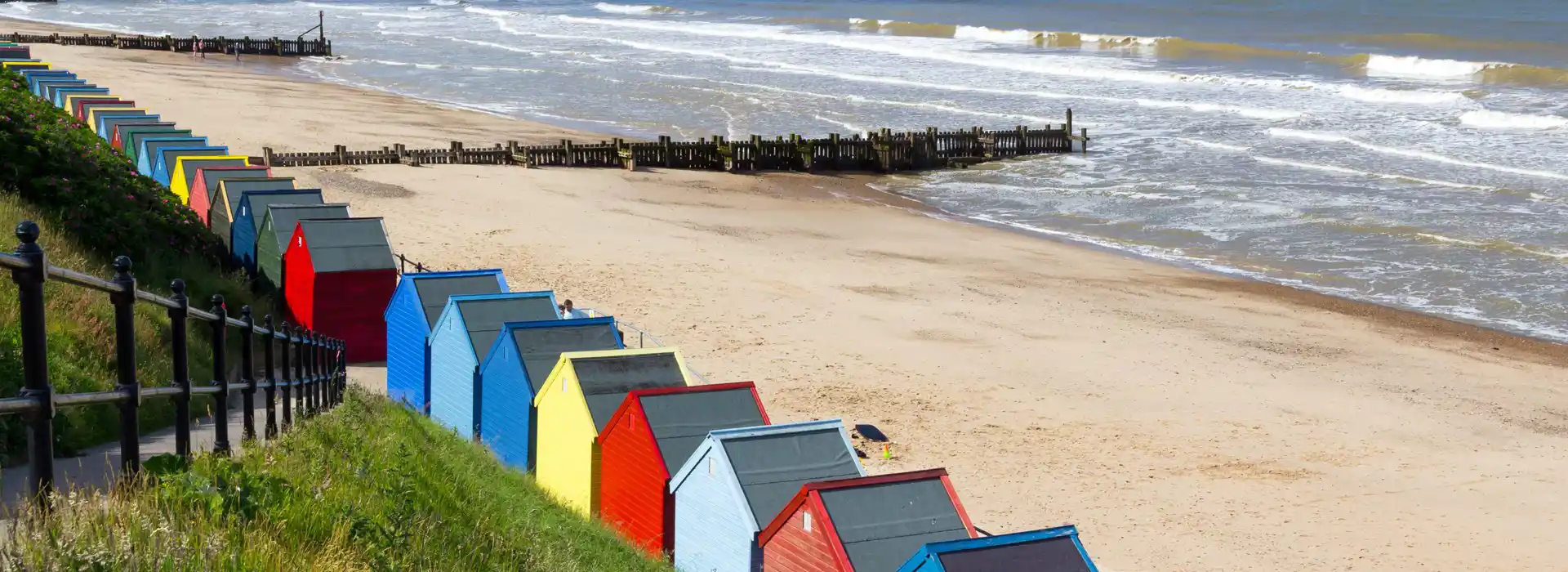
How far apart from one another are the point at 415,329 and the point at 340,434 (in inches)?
271

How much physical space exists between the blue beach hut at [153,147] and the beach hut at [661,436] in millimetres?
14072

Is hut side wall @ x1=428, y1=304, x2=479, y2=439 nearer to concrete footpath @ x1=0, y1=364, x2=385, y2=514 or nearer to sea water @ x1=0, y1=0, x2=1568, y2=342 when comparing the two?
concrete footpath @ x1=0, y1=364, x2=385, y2=514

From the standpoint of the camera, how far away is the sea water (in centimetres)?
2905

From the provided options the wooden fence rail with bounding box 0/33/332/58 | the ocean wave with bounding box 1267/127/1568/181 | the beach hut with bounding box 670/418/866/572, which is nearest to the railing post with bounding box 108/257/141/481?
the beach hut with bounding box 670/418/866/572

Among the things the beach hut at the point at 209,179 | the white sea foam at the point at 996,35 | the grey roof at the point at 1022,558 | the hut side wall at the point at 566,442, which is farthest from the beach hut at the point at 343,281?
the white sea foam at the point at 996,35

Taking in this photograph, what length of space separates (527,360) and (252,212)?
23.8 feet

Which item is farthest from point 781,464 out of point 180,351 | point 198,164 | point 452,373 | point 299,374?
point 198,164

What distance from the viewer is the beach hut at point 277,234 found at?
16.7 m

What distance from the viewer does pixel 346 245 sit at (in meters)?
16.5

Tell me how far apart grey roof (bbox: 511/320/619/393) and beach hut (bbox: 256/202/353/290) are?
5750mm

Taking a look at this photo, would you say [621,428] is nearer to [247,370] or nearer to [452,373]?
[452,373]

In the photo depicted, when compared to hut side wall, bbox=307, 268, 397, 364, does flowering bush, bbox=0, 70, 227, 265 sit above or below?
above

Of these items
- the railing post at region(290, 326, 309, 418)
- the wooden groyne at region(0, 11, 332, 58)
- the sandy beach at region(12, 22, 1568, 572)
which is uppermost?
the wooden groyne at region(0, 11, 332, 58)

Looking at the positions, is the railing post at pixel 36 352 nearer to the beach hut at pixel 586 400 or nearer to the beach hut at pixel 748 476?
the beach hut at pixel 748 476
